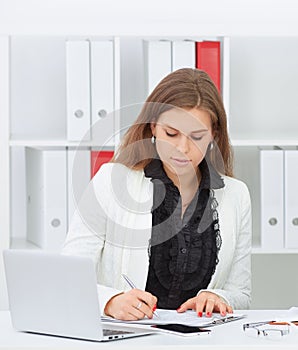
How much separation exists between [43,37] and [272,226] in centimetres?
113

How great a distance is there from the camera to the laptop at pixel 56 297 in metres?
1.63

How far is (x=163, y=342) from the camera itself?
1.63 metres

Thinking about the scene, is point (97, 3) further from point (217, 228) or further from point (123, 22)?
point (217, 228)

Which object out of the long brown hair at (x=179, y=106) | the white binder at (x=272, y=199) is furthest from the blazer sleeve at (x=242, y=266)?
the white binder at (x=272, y=199)

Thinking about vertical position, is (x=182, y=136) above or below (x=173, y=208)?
above

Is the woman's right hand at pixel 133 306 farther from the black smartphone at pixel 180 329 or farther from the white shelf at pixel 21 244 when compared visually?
the white shelf at pixel 21 244

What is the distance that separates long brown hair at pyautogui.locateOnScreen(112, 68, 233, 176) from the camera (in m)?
2.22

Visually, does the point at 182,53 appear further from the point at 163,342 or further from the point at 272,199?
the point at 163,342

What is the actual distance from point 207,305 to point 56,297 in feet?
1.30

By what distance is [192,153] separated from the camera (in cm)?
218

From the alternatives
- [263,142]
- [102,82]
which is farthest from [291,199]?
[102,82]

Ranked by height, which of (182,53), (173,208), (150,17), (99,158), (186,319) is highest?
(150,17)

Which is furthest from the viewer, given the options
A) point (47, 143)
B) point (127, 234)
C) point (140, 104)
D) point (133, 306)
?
point (140, 104)

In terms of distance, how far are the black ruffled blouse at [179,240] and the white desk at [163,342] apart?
548mm
